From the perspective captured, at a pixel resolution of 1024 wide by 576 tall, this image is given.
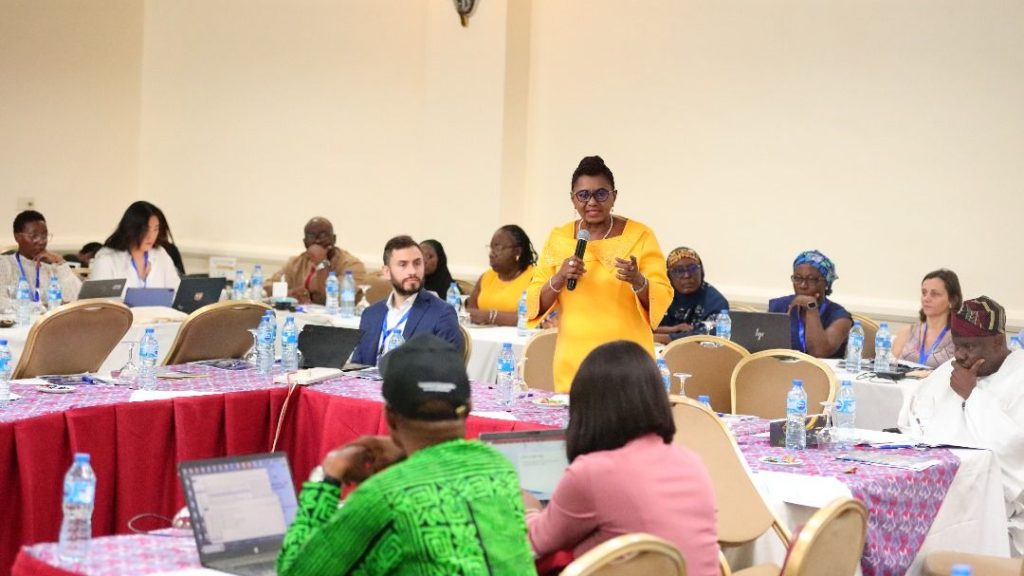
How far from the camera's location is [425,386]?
235cm

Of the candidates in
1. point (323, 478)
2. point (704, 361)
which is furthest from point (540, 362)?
point (323, 478)

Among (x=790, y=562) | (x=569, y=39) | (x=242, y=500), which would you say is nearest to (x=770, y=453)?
(x=790, y=562)

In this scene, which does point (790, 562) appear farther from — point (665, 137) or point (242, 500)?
point (665, 137)

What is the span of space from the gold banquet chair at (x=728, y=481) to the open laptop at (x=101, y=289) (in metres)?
4.65

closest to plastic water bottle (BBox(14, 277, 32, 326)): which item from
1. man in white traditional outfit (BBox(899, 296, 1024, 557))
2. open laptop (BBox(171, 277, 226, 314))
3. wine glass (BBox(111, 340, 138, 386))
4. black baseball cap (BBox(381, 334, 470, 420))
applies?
open laptop (BBox(171, 277, 226, 314))

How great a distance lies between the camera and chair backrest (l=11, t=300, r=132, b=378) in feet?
18.2

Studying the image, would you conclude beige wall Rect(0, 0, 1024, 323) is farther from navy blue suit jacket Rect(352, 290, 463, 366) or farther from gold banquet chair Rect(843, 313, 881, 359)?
navy blue suit jacket Rect(352, 290, 463, 366)

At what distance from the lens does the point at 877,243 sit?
27.4 feet

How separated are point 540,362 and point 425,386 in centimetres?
380

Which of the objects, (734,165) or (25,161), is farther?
(25,161)

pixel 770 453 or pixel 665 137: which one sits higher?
pixel 665 137

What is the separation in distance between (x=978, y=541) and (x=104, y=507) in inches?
116

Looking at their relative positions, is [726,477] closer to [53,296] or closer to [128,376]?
[128,376]

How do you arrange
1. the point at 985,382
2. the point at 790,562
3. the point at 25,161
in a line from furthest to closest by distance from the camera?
the point at 25,161, the point at 985,382, the point at 790,562
